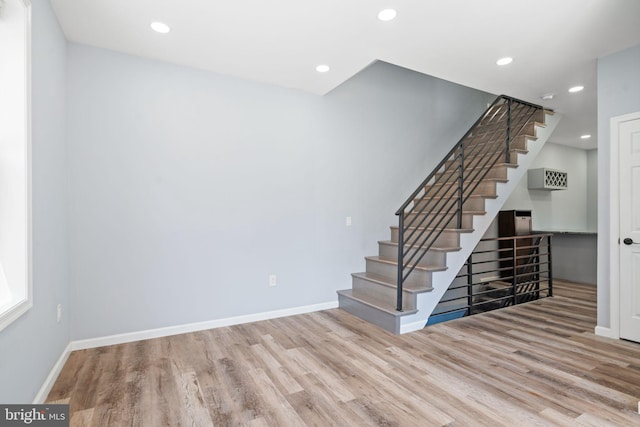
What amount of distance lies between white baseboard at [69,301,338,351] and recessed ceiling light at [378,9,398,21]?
2945 mm

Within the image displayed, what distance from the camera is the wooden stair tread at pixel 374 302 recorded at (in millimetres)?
3127

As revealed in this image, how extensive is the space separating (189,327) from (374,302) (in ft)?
6.20

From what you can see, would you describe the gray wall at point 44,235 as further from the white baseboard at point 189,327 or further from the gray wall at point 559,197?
the gray wall at point 559,197

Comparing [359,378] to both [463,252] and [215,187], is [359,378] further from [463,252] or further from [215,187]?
[215,187]

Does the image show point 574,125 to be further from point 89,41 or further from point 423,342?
point 89,41

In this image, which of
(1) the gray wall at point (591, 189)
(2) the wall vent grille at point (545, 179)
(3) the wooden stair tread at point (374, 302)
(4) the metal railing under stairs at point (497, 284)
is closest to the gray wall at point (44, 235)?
(3) the wooden stair tread at point (374, 302)

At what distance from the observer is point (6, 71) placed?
1.67 meters

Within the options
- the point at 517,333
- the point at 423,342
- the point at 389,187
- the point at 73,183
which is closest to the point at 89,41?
the point at 73,183

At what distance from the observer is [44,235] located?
2084 mm

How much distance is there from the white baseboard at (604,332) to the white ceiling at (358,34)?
2.55 metres

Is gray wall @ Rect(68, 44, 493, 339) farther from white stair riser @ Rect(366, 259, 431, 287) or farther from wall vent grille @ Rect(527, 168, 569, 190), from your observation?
wall vent grille @ Rect(527, 168, 569, 190)

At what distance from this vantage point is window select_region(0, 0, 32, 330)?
167cm

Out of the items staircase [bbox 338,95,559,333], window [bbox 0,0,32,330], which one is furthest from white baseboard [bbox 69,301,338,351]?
window [bbox 0,0,32,330]

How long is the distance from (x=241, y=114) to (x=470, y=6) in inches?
87.9
